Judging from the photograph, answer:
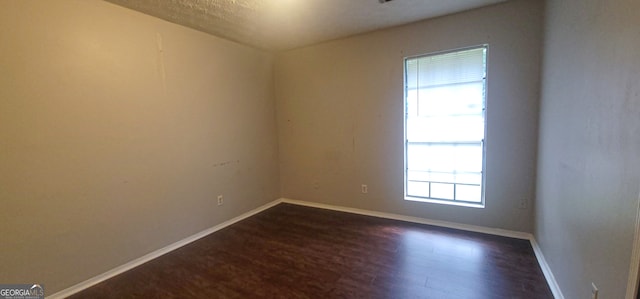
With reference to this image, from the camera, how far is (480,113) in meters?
2.95

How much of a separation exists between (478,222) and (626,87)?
2225 millimetres

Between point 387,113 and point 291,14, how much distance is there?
1.65 meters

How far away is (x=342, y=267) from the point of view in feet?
7.73

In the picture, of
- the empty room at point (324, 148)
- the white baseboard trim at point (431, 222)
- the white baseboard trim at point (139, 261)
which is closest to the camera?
the empty room at point (324, 148)

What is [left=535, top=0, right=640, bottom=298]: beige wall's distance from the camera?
1118 mm

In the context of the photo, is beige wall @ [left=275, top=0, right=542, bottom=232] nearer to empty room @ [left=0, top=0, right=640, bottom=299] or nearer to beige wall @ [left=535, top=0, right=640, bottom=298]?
empty room @ [left=0, top=0, right=640, bottom=299]

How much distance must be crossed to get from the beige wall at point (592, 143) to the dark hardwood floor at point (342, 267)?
45 centimetres

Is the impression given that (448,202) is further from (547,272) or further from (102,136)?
(102,136)

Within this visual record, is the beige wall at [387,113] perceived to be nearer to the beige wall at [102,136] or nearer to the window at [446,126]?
the window at [446,126]

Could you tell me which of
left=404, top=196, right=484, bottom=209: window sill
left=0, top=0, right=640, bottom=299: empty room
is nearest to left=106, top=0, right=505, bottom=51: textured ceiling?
left=0, top=0, right=640, bottom=299: empty room

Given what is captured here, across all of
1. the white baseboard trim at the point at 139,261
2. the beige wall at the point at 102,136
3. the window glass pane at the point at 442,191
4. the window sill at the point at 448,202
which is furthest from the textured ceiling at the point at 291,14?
the white baseboard trim at the point at 139,261

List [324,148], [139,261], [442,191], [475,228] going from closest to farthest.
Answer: [139,261] < [475,228] < [442,191] < [324,148]

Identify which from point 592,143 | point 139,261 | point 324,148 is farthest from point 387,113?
point 139,261

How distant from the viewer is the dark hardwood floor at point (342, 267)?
80.3 inches
